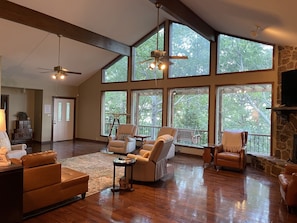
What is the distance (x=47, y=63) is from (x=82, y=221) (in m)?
6.61

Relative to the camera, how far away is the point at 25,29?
617 cm

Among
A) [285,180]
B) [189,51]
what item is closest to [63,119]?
[189,51]

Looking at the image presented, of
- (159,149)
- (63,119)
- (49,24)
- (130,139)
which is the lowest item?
(130,139)

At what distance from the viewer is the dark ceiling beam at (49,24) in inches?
205

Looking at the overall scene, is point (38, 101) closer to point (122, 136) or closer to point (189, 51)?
point (122, 136)

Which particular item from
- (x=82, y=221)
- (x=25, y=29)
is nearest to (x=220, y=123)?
(x=82, y=221)

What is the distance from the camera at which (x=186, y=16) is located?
5.52 meters

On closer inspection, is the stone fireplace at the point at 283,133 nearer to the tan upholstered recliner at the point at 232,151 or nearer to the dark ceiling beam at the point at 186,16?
the tan upholstered recliner at the point at 232,151

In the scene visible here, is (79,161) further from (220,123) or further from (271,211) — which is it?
(271,211)

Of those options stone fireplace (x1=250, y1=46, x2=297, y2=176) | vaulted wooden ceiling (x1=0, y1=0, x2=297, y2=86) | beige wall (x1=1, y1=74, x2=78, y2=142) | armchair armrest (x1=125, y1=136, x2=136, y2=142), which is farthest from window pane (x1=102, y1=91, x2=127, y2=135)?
stone fireplace (x1=250, y1=46, x2=297, y2=176)

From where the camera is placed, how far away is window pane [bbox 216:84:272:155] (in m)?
6.29

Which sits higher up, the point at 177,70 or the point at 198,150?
the point at 177,70

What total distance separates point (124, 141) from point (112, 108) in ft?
8.66

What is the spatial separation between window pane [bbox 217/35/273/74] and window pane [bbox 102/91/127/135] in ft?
13.2
